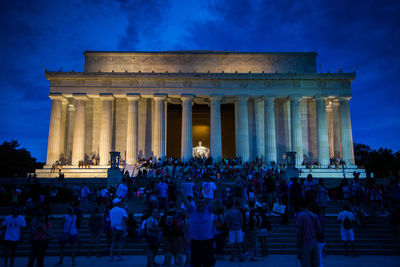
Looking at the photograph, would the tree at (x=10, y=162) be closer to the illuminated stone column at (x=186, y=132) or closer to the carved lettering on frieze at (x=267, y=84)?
the illuminated stone column at (x=186, y=132)

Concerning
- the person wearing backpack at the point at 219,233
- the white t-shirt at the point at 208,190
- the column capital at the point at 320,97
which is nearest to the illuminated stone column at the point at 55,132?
the white t-shirt at the point at 208,190

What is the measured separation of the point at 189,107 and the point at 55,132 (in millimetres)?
16262

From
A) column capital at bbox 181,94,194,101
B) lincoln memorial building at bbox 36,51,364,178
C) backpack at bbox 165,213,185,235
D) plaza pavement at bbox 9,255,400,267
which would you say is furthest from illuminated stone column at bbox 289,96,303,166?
backpack at bbox 165,213,185,235

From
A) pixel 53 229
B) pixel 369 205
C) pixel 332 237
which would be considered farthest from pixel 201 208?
pixel 369 205

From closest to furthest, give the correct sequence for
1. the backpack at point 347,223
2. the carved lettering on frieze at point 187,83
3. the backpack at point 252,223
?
the backpack at point 252,223
the backpack at point 347,223
the carved lettering on frieze at point 187,83

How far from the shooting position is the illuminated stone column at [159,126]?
41094 mm

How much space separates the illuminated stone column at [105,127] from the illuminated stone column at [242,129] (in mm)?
15558

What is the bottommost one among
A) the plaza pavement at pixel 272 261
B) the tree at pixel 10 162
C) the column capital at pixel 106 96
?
the plaza pavement at pixel 272 261

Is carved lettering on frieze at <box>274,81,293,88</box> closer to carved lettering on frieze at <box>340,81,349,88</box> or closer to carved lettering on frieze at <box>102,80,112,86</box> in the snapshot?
carved lettering on frieze at <box>340,81,349,88</box>

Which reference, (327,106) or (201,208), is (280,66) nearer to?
(327,106)

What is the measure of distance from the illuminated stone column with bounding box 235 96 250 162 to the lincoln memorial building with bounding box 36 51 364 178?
121 mm

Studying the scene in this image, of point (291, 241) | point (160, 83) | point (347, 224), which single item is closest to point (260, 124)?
point (160, 83)

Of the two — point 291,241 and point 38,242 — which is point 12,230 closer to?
point 38,242

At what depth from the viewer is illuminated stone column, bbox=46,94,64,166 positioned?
40.4 meters
